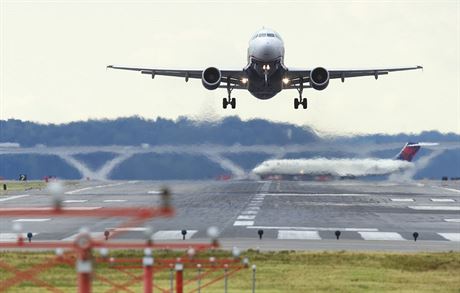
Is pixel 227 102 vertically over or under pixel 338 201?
over

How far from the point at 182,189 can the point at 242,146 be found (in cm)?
1917

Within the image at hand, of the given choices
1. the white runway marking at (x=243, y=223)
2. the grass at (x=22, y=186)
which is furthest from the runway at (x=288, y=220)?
the grass at (x=22, y=186)

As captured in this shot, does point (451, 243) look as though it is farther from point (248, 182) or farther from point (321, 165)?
point (248, 182)

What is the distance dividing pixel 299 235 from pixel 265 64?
23.7m

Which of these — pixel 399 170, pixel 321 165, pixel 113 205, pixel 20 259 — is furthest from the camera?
pixel 399 170

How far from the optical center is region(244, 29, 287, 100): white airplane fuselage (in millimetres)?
79562

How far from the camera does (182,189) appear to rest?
124 metres

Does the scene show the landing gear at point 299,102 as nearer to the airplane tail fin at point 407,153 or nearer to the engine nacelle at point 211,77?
the engine nacelle at point 211,77

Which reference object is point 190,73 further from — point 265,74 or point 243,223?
point 243,223

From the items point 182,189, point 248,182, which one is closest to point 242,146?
point 182,189

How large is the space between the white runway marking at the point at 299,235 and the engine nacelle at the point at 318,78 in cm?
2401

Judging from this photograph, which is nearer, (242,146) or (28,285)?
(28,285)

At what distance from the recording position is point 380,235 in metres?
60.8

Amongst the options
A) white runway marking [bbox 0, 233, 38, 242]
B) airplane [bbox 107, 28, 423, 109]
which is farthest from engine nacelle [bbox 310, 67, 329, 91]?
white runway marking [bbox 0, 233, 38, 242]
